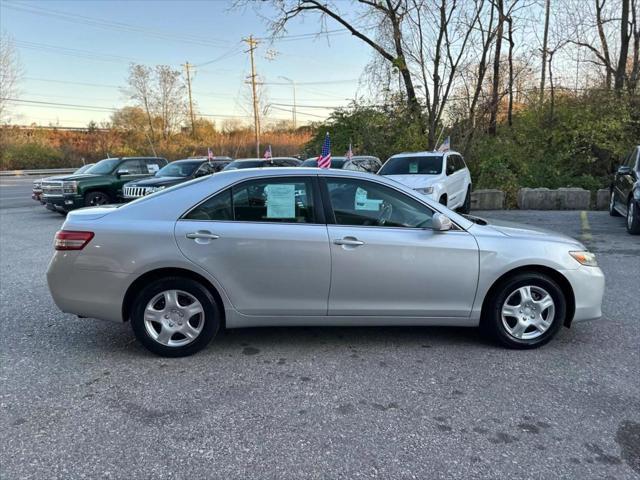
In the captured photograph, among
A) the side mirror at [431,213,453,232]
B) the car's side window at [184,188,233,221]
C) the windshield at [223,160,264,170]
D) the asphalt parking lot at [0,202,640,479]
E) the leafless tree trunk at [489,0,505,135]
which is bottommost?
the asphalt parking lot at [0,202,640,479]

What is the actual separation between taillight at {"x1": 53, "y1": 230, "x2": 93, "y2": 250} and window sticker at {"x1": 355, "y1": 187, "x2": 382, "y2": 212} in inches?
87.8

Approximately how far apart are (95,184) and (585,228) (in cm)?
1311

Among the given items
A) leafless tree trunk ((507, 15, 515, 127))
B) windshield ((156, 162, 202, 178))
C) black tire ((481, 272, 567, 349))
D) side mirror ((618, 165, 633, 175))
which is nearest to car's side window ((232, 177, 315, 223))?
black tire ((481, 272, 567, 349))

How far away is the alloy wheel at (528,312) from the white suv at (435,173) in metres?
5.84

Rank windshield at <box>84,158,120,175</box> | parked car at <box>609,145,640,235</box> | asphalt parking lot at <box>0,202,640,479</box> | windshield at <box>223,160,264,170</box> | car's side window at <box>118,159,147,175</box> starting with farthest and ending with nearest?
1. car's side window at <box>118,159,147,175</box>
2. windshield at <box>84,158,120,175</box>
3. windshield at <box>223,160,264,170</box>
4. parked car at <box>609,145,640,235</box>
5. asphalt parking lot at <box>0,202,640,479</box>

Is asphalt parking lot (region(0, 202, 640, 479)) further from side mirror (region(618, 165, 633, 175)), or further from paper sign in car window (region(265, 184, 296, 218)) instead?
side mirror (region(618, 165, 633, 175))

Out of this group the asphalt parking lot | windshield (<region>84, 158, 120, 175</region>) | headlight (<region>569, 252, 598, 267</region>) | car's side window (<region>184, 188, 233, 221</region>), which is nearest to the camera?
the asphalt parking lot

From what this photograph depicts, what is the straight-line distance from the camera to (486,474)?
249cm

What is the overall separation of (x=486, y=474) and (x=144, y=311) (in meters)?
2.77

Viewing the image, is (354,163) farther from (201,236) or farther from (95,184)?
(201,236)

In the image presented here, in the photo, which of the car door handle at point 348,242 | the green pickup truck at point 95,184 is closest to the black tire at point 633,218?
the car door handle at point 348,242

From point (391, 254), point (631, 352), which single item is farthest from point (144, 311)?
point (631, 352)

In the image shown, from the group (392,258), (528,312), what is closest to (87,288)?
(392,258)

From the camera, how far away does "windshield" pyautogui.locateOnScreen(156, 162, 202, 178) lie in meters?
13.7
